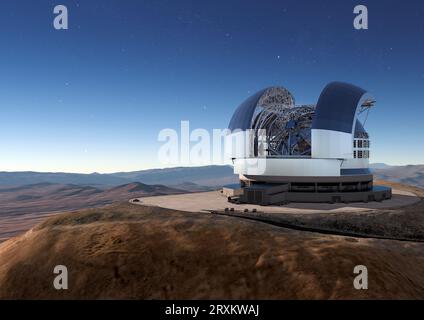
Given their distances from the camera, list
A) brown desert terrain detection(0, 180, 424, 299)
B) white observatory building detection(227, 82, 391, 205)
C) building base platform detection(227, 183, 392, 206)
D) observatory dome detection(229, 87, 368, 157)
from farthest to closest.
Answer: observatory dome detection(229, 87, 368, 157) → white observatory building detection(227, 82, 391, 205) → building base platform detection(227, 183, 392, 206) → brown desert terrain detection(0, 180, 424, 299)

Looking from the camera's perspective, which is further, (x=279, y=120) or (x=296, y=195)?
(x=279, y=120)

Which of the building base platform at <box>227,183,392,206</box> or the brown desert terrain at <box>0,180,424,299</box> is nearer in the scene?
the brown desert terrain at <box>0,180,424,299</box>

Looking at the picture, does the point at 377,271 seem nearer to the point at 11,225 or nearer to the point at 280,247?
the point at 280,247

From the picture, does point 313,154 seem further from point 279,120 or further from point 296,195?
point 279,120

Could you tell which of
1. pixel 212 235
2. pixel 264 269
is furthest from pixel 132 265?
pixel 264 269

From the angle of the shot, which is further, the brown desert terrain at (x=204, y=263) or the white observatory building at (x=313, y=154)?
the white observatory building at (x=313, y=154)

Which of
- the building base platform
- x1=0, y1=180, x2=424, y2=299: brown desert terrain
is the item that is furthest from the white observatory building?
x1=0, y1=180, x2=424, y2=299: brown desert terrain

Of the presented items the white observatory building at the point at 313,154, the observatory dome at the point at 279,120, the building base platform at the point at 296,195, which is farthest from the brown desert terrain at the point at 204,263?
the observatory dome at the point at 279,120

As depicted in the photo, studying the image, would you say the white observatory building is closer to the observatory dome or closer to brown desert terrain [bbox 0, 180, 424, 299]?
the observatory dome

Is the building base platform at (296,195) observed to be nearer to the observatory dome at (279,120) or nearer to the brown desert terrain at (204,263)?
the observatory dome at (279,120)

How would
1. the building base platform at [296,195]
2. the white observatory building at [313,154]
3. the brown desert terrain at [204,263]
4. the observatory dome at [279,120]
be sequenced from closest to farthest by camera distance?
the brown desert terrain at [204,263]
the building base platform at [296,195]
the white observatory building at [313,154]
the observatory dome at [279,120]

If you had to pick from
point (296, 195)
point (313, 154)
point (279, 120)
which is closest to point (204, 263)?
point (296, 195)
